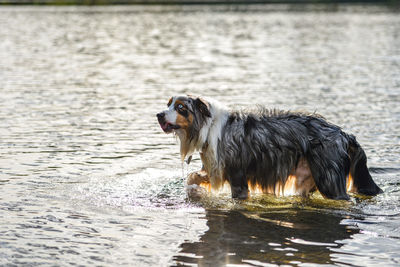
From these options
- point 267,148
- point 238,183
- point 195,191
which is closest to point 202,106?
point 267,148

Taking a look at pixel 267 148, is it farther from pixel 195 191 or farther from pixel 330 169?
pixel 195 191

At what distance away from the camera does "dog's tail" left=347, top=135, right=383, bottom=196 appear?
1015 cm

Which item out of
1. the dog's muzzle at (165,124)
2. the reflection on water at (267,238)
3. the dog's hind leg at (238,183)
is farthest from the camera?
the dog's hind leg at (238,183)

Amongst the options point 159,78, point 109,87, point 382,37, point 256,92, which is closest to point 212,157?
point 256,92

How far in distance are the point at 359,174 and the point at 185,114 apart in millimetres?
2796

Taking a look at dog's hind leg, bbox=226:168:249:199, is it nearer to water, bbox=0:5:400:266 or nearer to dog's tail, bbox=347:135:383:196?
water, bbox=0:5:400:266

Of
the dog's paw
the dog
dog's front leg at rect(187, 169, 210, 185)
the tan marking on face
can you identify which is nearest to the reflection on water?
the dog

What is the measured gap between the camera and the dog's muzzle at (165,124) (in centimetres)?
986

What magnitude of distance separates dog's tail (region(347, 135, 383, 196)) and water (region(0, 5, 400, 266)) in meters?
0.18

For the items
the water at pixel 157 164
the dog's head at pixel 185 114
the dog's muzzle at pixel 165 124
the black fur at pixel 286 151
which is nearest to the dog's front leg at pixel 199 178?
the water at pixel 157 164

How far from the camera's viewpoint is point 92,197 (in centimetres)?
1049

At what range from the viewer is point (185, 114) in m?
9.98

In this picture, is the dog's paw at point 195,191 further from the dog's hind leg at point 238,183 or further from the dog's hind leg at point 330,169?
the dog's hind leg at point 330,169

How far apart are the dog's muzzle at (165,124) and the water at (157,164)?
1.19 m
